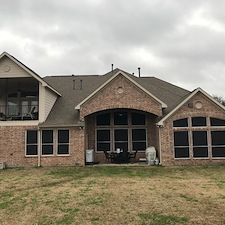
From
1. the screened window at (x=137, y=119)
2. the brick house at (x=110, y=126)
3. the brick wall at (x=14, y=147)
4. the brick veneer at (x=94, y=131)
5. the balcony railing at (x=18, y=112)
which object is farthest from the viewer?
the screened window at (x=137, y=119)

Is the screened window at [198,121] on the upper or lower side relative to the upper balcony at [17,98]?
lower

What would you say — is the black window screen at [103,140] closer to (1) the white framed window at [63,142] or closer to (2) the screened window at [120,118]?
(2) the screened window at [120,118]

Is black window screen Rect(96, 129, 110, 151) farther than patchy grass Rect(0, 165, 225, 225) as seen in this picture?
Yes

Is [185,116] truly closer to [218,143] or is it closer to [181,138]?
[181,138]

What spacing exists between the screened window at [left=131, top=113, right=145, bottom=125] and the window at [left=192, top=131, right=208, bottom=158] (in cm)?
425

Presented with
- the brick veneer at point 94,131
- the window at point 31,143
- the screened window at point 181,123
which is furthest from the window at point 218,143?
the window at point 31,143

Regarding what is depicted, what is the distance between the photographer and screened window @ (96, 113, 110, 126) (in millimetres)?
20188

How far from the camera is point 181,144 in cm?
1720

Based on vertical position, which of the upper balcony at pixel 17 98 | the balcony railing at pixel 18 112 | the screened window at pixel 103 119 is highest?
the upper balcony at pixel 17 98

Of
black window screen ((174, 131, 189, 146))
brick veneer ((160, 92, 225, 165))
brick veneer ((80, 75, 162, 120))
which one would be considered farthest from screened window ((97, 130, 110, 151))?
black window screen ((174, 131, 189, 146))

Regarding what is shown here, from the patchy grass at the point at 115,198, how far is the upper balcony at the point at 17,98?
736 cm

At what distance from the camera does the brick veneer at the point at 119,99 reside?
17.8 metres

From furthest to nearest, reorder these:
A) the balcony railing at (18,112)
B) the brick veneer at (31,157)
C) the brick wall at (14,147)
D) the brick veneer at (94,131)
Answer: the brick veneer at (94,131), the balcony railing at (18,112), the brick wall at (14,147), the brick veneer at (31,157)

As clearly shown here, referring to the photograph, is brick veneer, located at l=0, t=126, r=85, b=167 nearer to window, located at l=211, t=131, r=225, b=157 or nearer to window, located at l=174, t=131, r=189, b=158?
window, located at l=174, t=131, r=189, b=158
